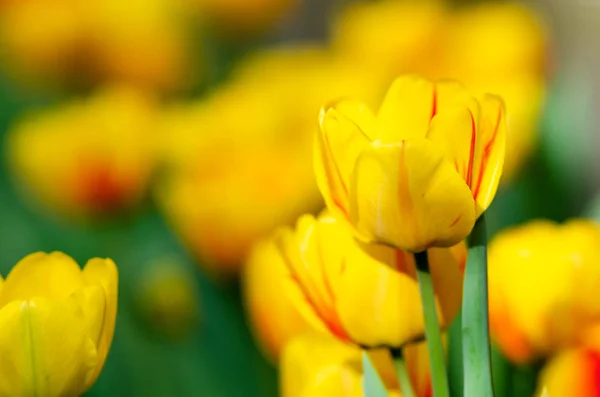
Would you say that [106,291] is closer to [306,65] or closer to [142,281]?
[142,281]

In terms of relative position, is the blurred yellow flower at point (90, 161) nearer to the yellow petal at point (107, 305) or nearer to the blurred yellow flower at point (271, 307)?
the blurred yellow flower at point (271, 307)

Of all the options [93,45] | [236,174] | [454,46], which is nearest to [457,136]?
[236,174]

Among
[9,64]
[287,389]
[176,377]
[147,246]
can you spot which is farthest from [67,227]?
[287,389]

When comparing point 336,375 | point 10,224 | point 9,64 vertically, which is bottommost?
point 10,224

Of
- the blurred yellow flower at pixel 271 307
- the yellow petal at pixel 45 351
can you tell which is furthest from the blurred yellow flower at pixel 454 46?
the yellow petal at pixel 45 351

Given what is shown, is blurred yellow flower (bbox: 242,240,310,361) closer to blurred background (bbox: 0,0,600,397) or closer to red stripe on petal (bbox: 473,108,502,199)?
blurred background (bbox: 0,0,600,397)

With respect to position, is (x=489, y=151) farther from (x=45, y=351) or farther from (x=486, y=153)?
(x=45, y=351)

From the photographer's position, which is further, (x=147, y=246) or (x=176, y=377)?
(x=147, y=246)

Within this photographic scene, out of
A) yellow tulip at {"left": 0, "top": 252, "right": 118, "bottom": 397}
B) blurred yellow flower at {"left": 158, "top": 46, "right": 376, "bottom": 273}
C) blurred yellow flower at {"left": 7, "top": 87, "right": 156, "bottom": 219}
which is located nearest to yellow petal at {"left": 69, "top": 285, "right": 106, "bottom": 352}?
yellow tulip at {"left": 0, "top": 252, "right": 118, "bottom": 397}
